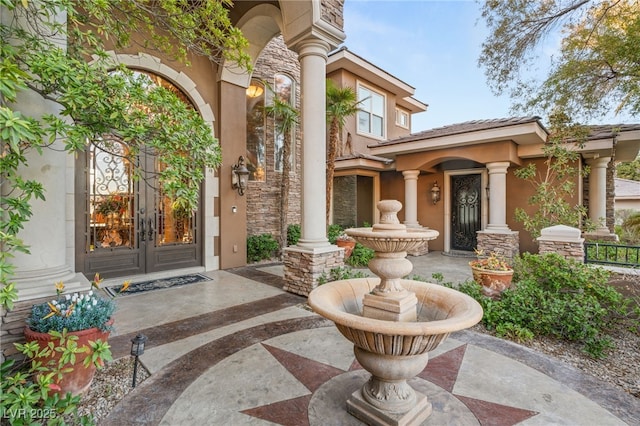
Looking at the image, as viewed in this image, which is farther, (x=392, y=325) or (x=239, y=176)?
(x=239, y=176)

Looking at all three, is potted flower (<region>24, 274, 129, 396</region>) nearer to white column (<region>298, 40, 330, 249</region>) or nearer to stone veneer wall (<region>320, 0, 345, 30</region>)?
white column (<region>298, 40, 330, 249</region>)

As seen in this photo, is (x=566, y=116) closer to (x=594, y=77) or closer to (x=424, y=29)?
(x=594, y=77)

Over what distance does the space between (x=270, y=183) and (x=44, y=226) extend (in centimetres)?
598

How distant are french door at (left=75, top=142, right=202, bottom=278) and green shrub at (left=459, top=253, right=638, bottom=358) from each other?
5.08 m

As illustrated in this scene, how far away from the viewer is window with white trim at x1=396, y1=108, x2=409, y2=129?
13.6 metres

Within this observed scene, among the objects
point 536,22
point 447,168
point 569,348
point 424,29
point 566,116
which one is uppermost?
point 424,29

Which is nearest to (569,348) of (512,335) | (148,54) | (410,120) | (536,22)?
(512,335)

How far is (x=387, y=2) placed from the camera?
7391mm

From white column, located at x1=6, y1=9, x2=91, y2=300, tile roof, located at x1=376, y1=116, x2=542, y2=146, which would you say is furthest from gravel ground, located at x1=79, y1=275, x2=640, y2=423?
tile roof, located at x1=376, y1=116, x2=542, y2=146

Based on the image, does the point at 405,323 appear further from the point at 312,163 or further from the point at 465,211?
the point at 465,211

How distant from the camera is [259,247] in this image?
24.7ft

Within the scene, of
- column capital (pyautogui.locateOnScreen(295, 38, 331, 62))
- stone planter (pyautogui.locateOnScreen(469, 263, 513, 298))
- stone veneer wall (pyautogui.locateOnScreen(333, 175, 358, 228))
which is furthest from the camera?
stone veneer wall (pyautogui.locateOnScreen(333, 175, 358, 228))

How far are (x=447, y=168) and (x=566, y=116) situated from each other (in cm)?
326

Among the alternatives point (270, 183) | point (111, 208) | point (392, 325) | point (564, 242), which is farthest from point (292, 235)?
point (392, 325)
